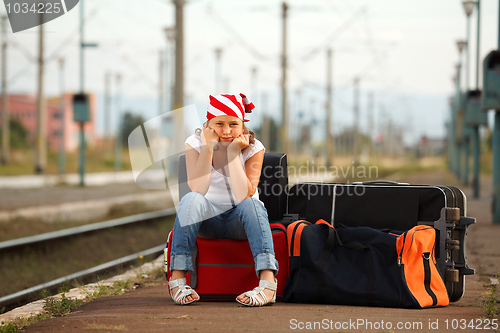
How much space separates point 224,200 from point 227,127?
0.51 meters

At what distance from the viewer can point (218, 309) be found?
4.54m

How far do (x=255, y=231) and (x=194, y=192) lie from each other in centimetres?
51

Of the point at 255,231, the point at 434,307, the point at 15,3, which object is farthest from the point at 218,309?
the point at 15,3

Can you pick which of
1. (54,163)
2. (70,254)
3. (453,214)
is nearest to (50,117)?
(54,163)

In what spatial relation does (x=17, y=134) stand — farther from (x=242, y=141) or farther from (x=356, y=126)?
(x=242, y=141)

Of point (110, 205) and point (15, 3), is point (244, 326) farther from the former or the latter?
point (110, 205)

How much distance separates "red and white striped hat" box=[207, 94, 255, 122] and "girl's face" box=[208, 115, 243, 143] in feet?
0.10

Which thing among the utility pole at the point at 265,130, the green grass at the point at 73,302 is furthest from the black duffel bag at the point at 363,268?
the utility pole at the point at 265,130

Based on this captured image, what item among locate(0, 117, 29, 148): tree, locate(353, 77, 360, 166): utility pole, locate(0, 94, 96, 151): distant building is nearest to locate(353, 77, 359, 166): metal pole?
locate(353, 77, 360, 166): utility pole

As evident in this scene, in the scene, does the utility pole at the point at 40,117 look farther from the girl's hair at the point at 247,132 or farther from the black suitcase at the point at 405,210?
the black suitcase at the point at 405,210

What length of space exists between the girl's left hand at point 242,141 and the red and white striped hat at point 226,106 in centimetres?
15

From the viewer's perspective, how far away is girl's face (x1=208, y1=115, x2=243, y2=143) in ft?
15.7

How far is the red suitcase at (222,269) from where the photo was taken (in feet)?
15.8

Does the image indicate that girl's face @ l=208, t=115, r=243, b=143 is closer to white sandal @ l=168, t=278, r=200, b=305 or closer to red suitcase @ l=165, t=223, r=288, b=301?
red suitcase @ l=165, t=223, r=288, b=301
